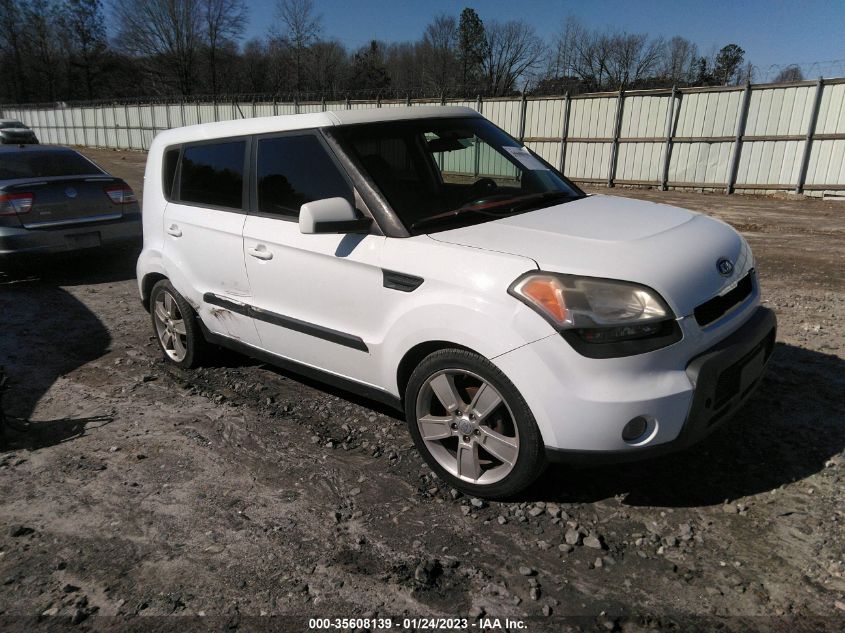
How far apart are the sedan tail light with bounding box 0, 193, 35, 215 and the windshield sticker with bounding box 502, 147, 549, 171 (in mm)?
6070

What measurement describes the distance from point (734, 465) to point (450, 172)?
7.89 ft

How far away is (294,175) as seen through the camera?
12.4 feet

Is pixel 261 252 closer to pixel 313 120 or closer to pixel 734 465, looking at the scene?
pixel 313 120

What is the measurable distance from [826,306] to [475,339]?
16.0 feet

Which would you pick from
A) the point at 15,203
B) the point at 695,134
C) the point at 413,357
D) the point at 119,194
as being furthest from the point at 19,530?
the point at 695,134

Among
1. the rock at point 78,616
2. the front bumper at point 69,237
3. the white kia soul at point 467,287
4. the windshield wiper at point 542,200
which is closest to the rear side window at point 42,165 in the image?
the front bumper at point 69,237

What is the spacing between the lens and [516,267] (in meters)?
2.77

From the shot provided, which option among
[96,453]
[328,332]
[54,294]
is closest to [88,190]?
[54,294]

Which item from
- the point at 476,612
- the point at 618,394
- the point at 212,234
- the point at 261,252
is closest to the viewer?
the point at 476,612

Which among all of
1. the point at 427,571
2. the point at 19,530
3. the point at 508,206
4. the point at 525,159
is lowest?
the point at 19,530

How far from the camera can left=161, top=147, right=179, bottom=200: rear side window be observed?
476 centimetres

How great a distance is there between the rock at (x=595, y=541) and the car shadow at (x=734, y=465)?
0.93ft

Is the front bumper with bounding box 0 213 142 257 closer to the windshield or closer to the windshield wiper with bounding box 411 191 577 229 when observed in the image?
the windshield

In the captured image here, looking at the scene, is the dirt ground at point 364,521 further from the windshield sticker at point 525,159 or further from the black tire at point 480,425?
the windshield sticker at point 525,159
